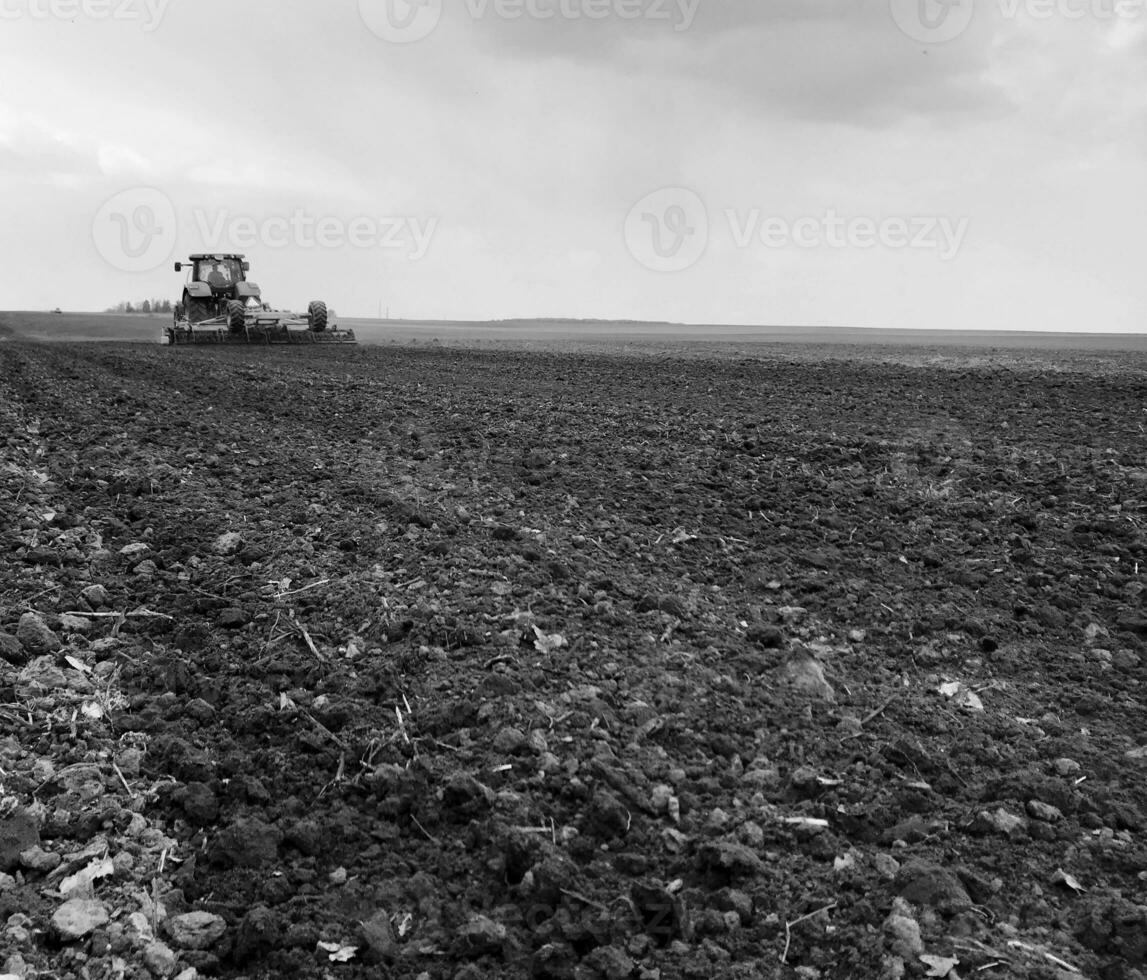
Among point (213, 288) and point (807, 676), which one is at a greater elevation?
point (213, 288)

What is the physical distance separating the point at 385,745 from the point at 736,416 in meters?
6.94

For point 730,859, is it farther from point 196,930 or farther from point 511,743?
point 196,930

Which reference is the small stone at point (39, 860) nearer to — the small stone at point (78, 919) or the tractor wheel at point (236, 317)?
the small stone at point (78, 919)

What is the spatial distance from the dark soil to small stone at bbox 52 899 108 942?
2cm

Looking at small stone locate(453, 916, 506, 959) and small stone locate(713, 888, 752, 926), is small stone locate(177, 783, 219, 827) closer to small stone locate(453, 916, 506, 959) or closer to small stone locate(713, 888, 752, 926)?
small stone locate(453, 916, 506, 959)

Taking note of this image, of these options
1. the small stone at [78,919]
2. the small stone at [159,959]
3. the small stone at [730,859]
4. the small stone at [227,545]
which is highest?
the small stone at [227,545]

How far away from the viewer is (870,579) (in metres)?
4.67

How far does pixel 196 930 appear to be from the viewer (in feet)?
7.72

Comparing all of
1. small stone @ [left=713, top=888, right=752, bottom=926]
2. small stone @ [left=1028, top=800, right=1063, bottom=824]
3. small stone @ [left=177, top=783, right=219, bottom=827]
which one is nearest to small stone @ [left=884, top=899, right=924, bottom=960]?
small stone @ [left=713, top=888, right=752, bottom=926]

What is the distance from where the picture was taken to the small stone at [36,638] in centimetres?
367

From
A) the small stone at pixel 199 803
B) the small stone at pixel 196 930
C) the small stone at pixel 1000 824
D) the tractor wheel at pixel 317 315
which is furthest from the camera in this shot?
the tractor wheel at pixel 317 315

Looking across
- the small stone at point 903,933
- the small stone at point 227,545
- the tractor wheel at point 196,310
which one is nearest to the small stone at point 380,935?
the small stone at point 903,933

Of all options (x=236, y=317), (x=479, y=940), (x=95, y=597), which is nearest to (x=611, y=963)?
(x=479, y=940)

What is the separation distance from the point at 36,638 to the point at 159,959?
1.96 meters
